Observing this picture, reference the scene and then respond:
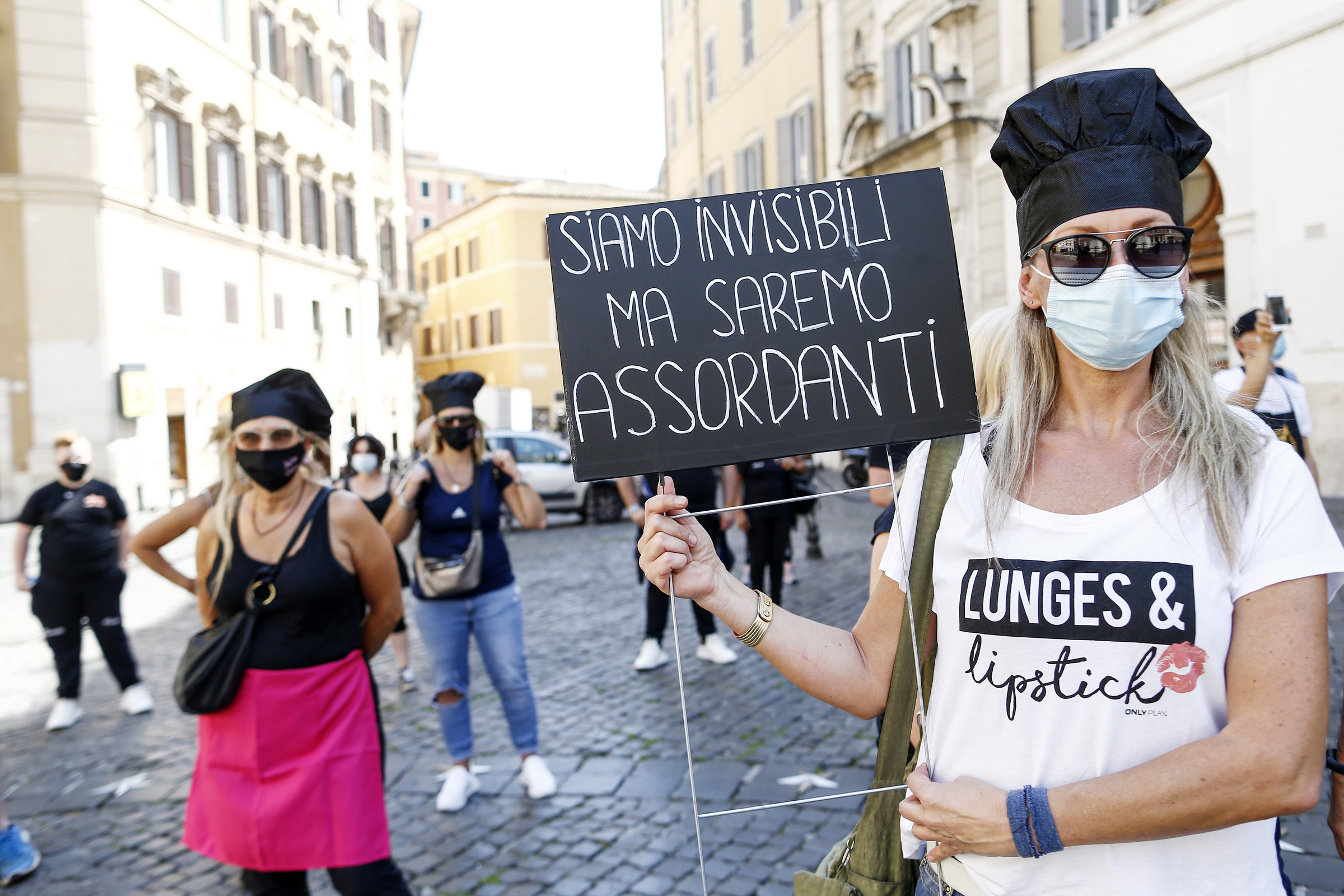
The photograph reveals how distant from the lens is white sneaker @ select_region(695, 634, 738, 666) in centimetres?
648

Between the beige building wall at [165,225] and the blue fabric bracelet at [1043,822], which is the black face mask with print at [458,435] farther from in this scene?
the beige building wall at [165,225]

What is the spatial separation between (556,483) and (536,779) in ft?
36.2

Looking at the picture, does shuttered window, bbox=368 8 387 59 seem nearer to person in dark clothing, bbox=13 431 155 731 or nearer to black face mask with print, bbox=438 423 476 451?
person in dark clothing, bbox=13 431 155 731

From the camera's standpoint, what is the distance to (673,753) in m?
4.82

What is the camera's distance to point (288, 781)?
2.79m

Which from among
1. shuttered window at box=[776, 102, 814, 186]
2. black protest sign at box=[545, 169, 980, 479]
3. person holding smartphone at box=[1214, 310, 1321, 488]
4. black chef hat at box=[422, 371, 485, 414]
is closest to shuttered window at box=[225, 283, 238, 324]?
shuttered window at box=[776, 102, 814, 186]

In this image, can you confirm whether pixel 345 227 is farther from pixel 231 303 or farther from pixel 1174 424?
pixel 1174 424

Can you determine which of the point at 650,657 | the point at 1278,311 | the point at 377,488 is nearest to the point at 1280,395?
the point at 1278,311

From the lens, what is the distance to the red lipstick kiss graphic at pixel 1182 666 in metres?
1.38

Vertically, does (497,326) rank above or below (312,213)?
below

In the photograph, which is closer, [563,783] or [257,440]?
[257,440]

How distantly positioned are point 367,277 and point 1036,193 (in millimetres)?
31461

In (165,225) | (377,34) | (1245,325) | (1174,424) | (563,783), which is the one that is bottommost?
(563,783)

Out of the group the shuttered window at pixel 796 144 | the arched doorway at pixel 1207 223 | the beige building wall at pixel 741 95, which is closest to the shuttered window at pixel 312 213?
the beige building wall at pixel 741 95
